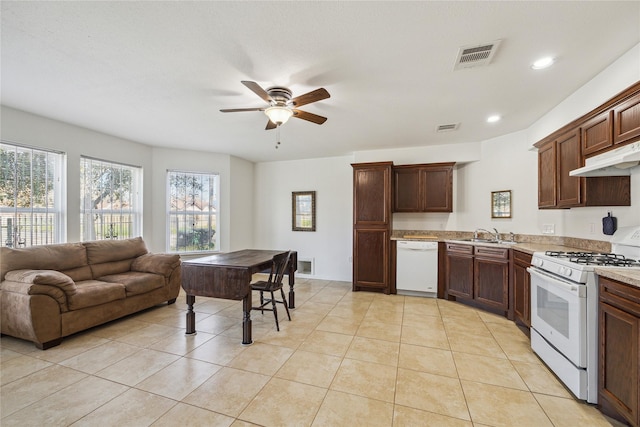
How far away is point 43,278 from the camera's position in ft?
8.57

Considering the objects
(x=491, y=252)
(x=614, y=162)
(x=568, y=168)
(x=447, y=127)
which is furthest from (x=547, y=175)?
(x=447, y=127)

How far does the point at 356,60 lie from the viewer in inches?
84.9

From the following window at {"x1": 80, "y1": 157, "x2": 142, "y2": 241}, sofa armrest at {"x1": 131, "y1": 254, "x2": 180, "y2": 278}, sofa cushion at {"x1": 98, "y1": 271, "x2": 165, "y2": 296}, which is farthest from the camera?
window at {"x1": 80, "y1": 157, "x2": 142, "y2": 241}

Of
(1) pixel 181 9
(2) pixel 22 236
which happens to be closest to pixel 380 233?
(1) pixel 181 9

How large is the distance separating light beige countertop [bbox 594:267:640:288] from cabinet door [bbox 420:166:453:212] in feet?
8.97

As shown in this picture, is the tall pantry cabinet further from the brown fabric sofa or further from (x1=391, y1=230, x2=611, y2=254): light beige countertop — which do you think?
the brown fabric sofa

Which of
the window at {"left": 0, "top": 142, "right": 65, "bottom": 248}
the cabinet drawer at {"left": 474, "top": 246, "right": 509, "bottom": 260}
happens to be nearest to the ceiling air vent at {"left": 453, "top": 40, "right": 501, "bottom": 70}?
the cabinet drawer at {"left": 474, "top": 246, "right": 509, "bottom": 260}

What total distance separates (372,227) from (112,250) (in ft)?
12.7

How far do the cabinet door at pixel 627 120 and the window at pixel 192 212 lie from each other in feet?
18.1

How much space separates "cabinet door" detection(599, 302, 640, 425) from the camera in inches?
60.9

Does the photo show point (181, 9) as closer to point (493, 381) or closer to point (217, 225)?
point (493, 381)

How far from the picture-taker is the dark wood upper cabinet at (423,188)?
453cm

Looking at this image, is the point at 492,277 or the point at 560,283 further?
the point at 492,277

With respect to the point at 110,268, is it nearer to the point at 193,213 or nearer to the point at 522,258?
the point at 193,213
